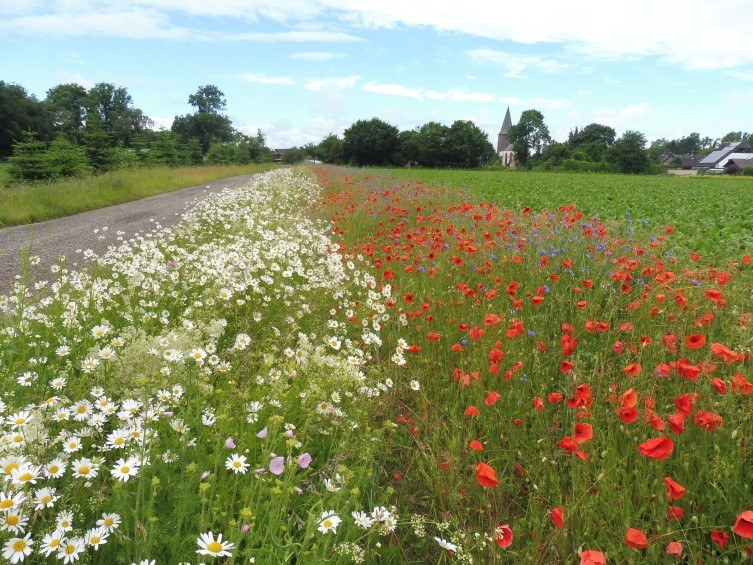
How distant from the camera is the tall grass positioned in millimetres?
10898

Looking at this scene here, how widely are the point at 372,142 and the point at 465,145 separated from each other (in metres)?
15.3

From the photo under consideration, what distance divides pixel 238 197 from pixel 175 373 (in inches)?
336

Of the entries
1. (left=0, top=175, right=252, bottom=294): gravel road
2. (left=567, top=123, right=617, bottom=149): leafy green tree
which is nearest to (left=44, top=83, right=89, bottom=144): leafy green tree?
(left=0, top=175, right=252, bottom=294): gravel road

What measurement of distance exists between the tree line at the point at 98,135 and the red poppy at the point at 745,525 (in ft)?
66.0

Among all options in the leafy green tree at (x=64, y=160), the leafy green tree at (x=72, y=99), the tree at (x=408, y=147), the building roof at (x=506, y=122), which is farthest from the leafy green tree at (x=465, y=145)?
the leafy green tree at (x=64, y=160)

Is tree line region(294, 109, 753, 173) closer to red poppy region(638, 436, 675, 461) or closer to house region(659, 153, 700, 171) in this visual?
house region(659, 153, 700, 171)

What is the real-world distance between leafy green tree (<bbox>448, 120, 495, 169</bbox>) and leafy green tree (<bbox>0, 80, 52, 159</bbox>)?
55.5 metres

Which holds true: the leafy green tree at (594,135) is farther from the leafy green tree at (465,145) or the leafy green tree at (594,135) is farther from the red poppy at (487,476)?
the red poppy at (487,476)

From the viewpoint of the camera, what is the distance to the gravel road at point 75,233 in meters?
6.39

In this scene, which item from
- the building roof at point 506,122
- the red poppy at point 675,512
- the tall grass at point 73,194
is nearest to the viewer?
the red poppy at point 675,512

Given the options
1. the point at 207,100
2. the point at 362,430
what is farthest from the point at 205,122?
the point at 362,430

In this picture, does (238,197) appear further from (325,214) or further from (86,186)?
(86,186)

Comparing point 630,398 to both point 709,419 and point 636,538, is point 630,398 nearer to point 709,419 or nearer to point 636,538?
point 709,419

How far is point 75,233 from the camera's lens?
9352 mm
